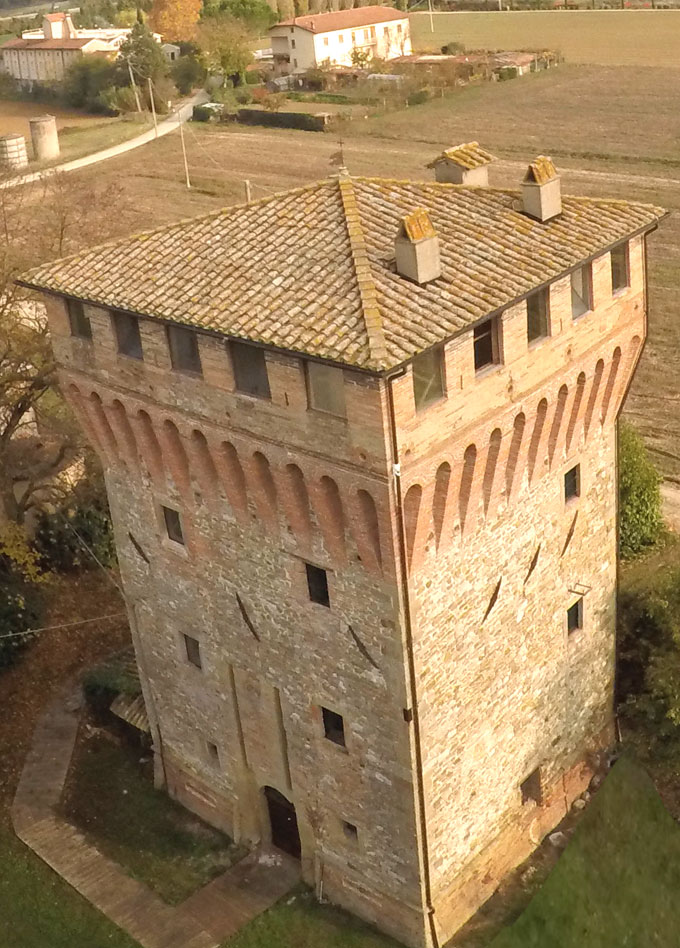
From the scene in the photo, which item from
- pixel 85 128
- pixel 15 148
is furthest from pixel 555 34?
pixel 15 148

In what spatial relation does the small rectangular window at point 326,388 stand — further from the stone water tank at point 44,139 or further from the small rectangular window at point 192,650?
the stone water tank at point 44,139

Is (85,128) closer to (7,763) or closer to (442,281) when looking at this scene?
(7,763)

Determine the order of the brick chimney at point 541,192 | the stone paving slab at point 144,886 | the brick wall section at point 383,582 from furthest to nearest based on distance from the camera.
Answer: the stone paving slab at point 144,886, the brick chimney at point 541,192, the brick wall section at point 383,582

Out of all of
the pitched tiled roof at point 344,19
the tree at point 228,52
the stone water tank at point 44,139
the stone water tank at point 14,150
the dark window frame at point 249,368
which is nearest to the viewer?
the dark window frame at point 249,368

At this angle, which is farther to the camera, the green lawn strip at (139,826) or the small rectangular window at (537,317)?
the green lawn strip at (139,826)

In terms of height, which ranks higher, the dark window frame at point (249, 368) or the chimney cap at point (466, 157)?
the chimney cap at point (466, 157)

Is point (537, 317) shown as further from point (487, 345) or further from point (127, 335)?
point (127, 335)

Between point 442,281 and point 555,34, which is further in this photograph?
point 555,34

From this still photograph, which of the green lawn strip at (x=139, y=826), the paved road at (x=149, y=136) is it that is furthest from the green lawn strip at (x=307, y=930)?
the paved road at (x=149, y=136)
